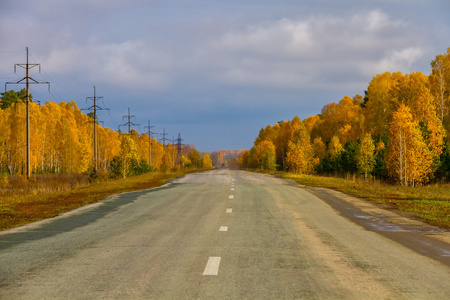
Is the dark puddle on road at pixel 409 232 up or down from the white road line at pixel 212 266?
down

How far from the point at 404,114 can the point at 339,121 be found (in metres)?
59.4

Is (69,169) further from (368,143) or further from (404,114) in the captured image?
(404,114)

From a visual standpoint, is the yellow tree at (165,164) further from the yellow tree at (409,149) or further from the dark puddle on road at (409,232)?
the dark puddle on road at (409,232)

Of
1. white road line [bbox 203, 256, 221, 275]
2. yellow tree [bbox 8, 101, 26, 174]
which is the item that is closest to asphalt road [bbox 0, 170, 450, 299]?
white road line [bbox 203, 256, 221, 275]

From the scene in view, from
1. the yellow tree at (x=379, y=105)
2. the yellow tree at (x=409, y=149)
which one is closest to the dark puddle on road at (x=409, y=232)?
the yellow tree at (x=409, y=149)

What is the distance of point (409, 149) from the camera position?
35.2m

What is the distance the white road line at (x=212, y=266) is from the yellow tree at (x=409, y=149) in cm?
3079

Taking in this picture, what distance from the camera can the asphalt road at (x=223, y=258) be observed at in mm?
5645

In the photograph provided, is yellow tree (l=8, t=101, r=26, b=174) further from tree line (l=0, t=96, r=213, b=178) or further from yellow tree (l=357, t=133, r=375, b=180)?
yellow tree (l=357, t=133, r=375, b=180)

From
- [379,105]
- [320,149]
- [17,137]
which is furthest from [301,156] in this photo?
[17,137]

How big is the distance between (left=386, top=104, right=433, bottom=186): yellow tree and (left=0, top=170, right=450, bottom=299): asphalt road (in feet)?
74.1

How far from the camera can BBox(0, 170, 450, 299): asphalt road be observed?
5.64 meters

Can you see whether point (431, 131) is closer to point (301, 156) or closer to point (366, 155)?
point (366, 155)

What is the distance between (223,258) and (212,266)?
0.68 meters
